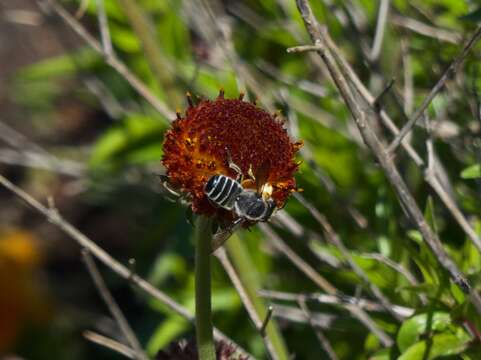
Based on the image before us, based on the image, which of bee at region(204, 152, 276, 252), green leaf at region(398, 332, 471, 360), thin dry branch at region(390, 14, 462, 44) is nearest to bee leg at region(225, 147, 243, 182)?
bee at region(204, 152, 276, 252)

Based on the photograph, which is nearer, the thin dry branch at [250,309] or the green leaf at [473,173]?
the thin dry branch at [250,309]

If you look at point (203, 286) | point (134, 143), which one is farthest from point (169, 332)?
point (203, 286)

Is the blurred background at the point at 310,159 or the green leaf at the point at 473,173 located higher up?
the blurred background at the point at 310,159

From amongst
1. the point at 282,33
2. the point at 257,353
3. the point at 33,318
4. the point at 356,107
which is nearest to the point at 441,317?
the point at 356,107

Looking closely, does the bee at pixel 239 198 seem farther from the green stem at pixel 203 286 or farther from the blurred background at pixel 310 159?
the blurred background at pixel 310 159

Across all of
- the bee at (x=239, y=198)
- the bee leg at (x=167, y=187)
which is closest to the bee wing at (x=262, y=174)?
the bee at (x=239, y=198)

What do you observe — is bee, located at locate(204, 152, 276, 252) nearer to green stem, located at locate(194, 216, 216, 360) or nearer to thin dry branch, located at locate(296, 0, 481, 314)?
green stem, located at locate(194, 216, 216, 360)

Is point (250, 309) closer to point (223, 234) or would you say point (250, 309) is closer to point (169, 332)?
point (223, 234)
